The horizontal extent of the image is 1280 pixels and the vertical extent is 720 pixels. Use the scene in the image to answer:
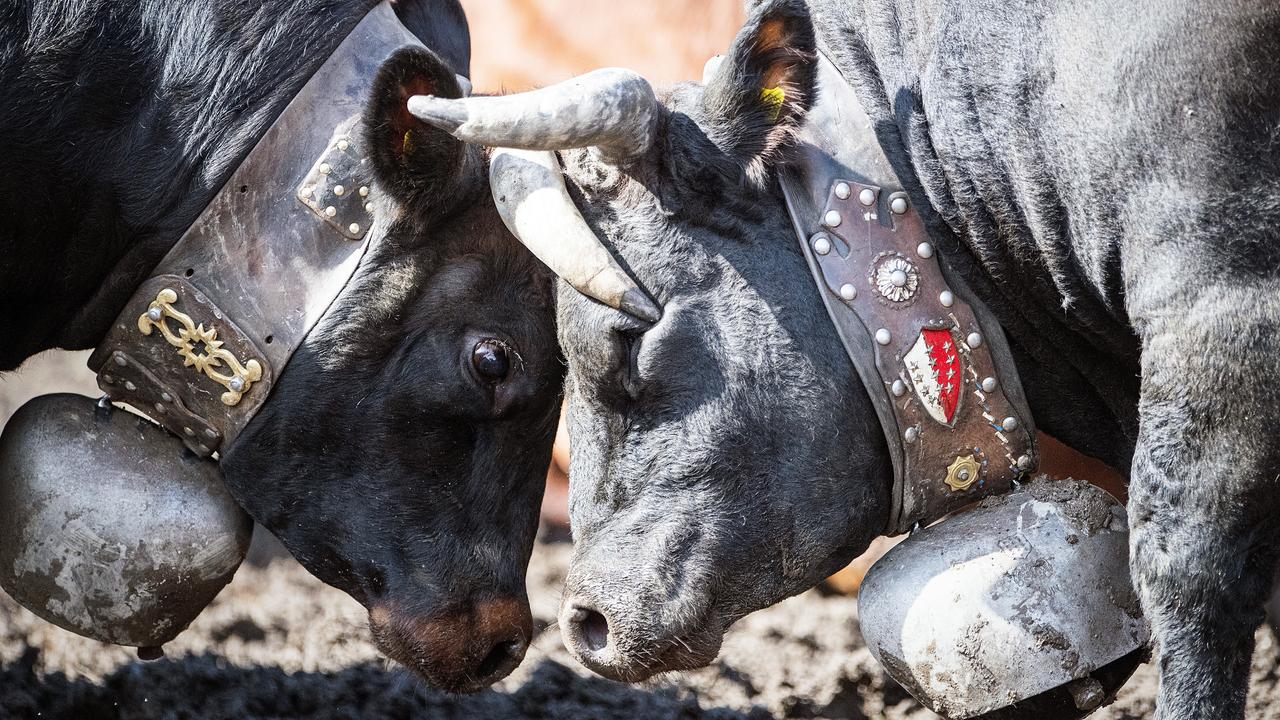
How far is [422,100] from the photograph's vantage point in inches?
88.1

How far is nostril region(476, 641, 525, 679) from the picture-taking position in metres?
2.95

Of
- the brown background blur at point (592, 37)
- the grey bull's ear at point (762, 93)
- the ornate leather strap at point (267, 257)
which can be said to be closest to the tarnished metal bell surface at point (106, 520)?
the ornate leather strap at point (267, 257)

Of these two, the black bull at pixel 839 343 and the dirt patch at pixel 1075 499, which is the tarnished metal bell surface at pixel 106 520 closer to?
the black bull at pixel 839 343

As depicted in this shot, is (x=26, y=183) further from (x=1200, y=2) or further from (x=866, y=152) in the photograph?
(x=1200, y=2)

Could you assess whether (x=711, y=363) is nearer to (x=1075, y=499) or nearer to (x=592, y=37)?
(x=1075, y=499)

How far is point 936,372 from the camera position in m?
2.27

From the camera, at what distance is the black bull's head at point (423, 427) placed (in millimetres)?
2713

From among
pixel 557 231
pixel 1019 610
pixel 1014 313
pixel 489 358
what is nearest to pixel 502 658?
pixel 489 358

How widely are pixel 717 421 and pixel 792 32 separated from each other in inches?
24.6

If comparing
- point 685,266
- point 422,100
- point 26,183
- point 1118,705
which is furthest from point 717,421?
point 1118,705

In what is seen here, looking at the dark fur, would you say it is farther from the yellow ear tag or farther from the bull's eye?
the bull's eye

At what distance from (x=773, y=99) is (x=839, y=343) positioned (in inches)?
16.0

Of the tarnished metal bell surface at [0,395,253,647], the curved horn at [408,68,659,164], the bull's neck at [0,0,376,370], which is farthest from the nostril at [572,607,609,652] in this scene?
the bull's neck at [0,0,376,370]

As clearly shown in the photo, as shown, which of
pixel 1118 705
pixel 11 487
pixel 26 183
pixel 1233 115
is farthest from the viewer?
pixel 1118 705
